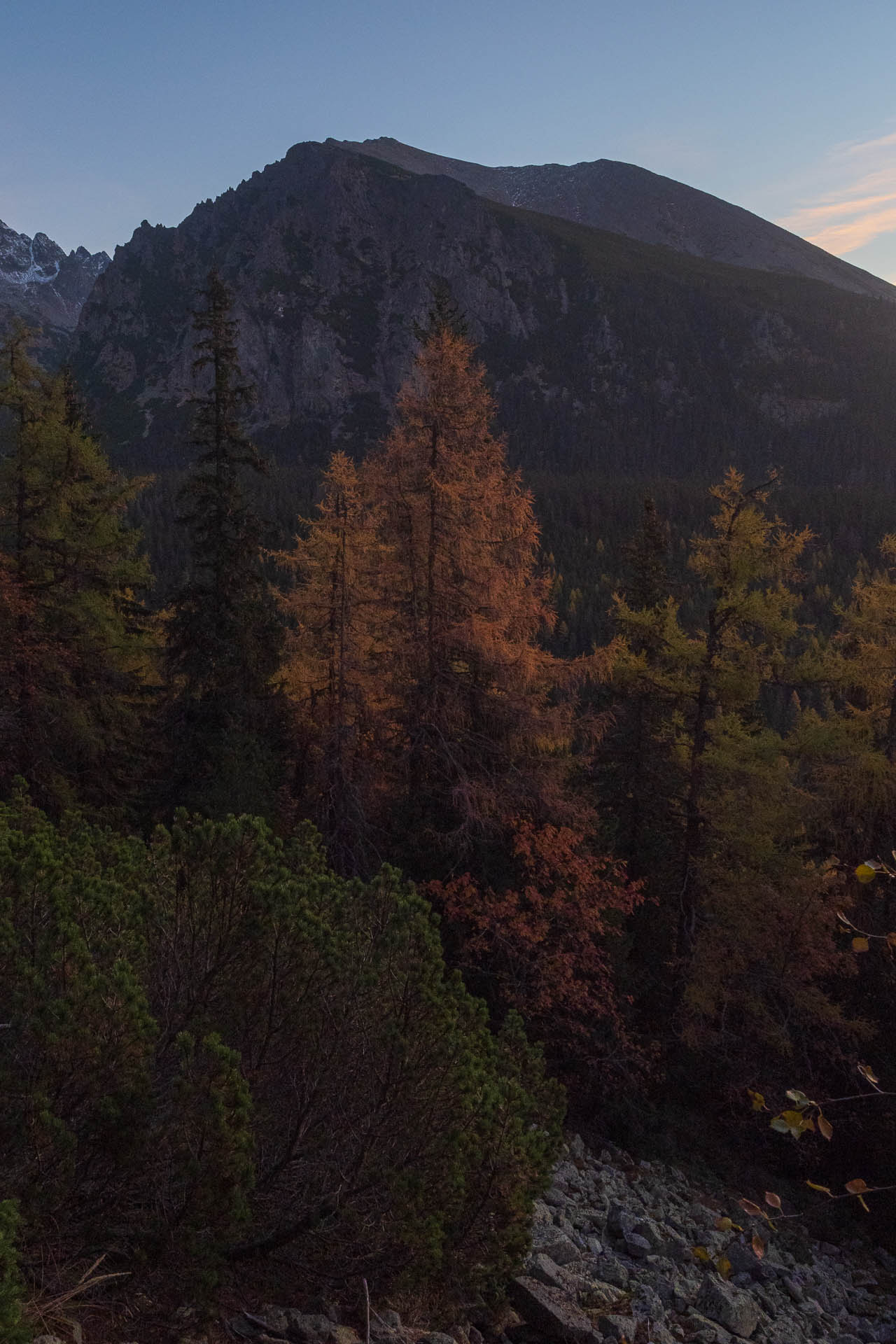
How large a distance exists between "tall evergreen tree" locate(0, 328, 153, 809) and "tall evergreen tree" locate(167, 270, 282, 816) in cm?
171

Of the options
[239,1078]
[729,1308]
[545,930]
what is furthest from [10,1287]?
[545,930]

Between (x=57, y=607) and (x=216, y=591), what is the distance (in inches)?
116

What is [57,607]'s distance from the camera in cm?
1642

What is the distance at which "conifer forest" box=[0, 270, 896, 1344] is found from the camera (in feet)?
15.8

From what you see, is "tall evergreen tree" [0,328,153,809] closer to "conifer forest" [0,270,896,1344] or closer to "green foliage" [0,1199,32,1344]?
"conifer forest" [0,270,896,1344]

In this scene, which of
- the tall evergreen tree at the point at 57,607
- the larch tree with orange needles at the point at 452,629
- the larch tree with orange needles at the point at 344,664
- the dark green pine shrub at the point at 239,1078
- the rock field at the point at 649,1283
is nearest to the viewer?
the dark green pine shrub at the point at 239,1078

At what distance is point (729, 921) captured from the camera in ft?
57.8

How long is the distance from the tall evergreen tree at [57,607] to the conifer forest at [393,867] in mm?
91

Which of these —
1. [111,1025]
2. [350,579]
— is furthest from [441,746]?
[111,1025]

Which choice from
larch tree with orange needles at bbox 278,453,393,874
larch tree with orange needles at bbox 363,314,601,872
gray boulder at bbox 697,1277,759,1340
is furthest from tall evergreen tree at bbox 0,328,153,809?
gray boulder at bbox 697,1277,759,1340

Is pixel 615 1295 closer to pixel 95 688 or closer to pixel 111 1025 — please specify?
pixel 111 1025

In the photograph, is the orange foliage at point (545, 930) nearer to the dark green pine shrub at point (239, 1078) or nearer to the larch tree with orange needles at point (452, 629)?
the larch tree with orange needles at point (452, 629)

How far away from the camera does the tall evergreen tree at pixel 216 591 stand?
1680cm

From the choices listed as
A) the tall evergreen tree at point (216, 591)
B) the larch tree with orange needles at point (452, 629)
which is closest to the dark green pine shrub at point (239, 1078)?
the larch tree with orange needles at point (452, 629)
